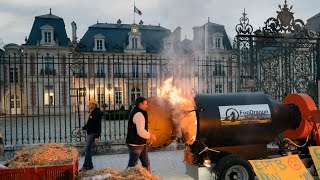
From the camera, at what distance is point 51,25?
1859 inches

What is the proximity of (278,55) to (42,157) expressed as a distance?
9.48m

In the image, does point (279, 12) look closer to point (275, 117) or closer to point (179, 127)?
point (275, 117)

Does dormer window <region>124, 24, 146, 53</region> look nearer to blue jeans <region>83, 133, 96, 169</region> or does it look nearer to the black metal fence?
the black metal fence

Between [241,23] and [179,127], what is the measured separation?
5.79m

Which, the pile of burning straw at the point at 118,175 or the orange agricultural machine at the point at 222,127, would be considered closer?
the pile of burning straw at the point at 118,175

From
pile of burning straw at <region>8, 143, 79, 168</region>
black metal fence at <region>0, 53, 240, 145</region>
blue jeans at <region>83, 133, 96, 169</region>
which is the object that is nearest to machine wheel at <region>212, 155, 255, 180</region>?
black metal fence at <region>0, 53, 240, 145</region>

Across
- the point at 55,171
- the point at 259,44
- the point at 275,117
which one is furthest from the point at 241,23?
the point at 55,171

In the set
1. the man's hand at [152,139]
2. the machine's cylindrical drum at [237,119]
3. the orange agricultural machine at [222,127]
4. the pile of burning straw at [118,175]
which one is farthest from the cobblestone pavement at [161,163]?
the pile of burning straw at [118,175]

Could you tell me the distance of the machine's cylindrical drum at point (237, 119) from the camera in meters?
6.05

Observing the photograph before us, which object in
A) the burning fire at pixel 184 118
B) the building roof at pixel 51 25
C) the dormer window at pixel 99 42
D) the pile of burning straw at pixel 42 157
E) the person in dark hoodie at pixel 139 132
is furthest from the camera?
the dormer window at pixel 99 42

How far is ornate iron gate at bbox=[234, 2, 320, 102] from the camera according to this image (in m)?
11.1

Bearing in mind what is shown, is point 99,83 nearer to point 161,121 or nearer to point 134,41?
point 161,121

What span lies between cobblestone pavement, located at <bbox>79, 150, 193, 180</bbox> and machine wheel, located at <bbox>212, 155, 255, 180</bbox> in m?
1.66

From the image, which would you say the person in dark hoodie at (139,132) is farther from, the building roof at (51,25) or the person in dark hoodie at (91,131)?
the building roof at (51,25)
